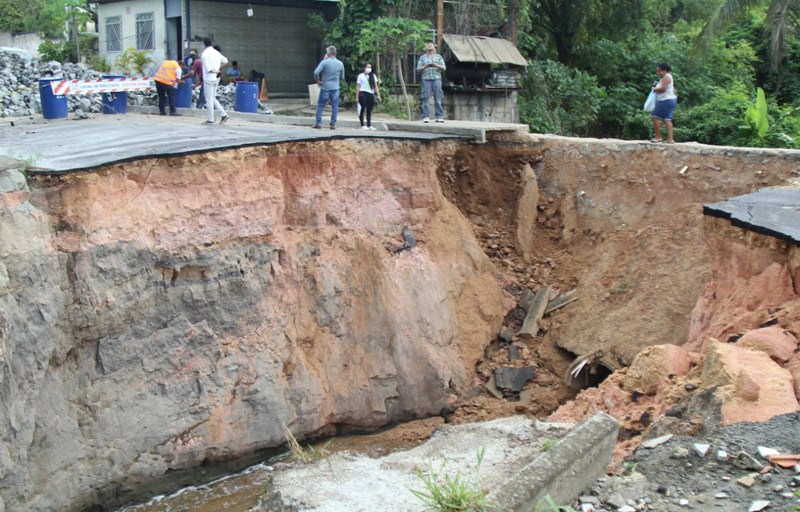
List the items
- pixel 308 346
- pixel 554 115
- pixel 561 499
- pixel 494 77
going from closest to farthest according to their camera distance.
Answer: pixel 561 499 < pixel 308 346 < pixel 494 77 < pixel 554 115

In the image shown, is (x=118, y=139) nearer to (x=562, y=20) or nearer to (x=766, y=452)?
(x=766, y=452)

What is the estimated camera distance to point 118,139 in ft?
30.9

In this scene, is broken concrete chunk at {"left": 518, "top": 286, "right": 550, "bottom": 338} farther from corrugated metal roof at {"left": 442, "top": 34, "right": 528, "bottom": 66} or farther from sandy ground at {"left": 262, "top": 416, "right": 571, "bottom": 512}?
corrugated metal roof at {"left": 442, "top": 34, "right": 528, "bottom": 66}

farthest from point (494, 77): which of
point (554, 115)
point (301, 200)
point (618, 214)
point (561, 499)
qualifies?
point (561, 499)

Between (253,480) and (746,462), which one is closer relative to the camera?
(746,462)

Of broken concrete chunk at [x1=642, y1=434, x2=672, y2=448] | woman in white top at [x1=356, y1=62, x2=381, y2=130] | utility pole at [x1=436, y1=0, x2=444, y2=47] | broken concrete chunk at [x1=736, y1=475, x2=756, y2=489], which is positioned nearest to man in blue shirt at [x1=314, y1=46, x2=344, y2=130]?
woman in white top at [x1=356, y1=62, x2=381, y2=130]

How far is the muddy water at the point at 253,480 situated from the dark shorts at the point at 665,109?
549cm

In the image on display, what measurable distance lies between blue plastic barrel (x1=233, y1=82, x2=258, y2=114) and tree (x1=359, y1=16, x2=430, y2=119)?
249cm

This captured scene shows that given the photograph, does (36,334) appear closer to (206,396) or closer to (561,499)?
(206,396)

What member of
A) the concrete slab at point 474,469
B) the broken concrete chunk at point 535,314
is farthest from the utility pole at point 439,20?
the concrete slab at point 474,469

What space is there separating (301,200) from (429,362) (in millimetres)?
2814

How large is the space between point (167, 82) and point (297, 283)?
6.95 meters

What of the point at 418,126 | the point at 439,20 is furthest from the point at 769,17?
the point at 418,126

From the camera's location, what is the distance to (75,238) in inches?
304
